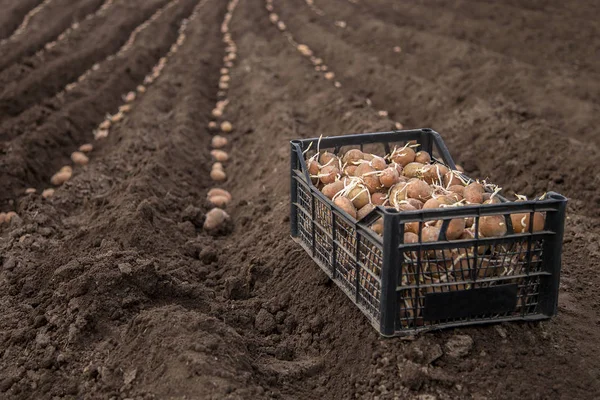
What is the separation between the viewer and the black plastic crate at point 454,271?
295 cm

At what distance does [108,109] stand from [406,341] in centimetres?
772

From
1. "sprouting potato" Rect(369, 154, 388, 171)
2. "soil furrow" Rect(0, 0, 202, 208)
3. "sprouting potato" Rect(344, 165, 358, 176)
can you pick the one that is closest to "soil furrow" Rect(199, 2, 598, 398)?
"sprouting potato" Rect(344, 165, 358, 176)

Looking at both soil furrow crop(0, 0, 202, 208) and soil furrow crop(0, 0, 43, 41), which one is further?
soil furrow crop(0, 0, 43, 41)

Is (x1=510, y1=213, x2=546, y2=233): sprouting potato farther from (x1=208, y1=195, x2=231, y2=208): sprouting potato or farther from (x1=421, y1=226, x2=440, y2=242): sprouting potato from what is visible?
Result: (x1=208, y1=195, x2=231, y2=208): sprouting potato

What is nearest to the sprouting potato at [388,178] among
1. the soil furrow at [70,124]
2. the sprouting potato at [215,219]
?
the sprouting potato at [215,219]

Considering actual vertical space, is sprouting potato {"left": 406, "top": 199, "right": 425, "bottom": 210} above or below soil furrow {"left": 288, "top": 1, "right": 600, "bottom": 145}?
above

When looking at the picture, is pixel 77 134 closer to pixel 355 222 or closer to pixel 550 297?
pixel 355 222

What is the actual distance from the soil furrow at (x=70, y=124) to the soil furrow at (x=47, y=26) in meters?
2.30

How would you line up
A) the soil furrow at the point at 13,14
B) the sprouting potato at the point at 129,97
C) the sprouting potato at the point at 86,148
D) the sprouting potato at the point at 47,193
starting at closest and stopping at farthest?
the sprouting potato at the point at 47,193 < the sprouting potato at the point at 86,148 < the sprouting potato at the point at 129,97 < the soil furrow at the point at 13,14

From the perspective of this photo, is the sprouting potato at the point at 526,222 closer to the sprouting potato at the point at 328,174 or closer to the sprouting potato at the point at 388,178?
the sprouting potato at the point at 388,178

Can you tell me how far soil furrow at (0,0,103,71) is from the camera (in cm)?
1332

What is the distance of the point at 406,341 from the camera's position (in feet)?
10.3

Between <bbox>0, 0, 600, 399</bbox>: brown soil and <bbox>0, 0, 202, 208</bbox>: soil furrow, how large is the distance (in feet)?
0.11

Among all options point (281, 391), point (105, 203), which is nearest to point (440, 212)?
point (281, 391)
